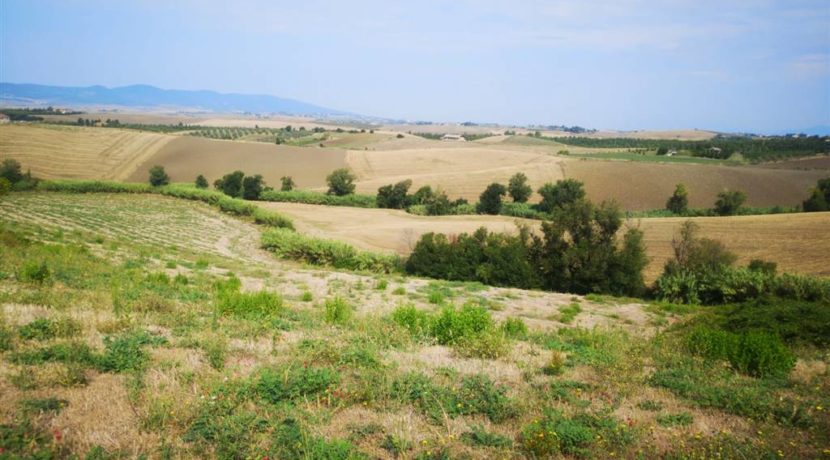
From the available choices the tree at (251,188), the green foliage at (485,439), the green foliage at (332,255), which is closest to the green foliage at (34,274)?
the green foliage at (485,439)

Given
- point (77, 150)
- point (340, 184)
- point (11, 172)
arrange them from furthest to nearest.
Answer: point (77, 150), point (340, 184), point (11, 172)

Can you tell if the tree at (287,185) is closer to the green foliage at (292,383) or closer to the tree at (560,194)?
the tree at (560,194)

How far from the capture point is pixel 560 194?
70.1 m

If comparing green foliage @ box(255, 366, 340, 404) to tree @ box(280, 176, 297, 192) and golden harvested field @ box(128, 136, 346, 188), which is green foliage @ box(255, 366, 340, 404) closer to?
tree @ box(280, 176, 297, 192)

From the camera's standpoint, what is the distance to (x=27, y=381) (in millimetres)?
6383

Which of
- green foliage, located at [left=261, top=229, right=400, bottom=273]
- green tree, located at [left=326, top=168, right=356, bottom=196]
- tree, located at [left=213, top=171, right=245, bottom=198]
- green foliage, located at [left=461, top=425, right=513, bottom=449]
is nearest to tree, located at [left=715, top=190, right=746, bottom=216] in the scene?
green foliage, located at [left=261, top=229, right=400, bottom=273]

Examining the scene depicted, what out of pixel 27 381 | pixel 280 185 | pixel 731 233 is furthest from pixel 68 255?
pixel 280 185

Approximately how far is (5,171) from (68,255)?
55.6 m

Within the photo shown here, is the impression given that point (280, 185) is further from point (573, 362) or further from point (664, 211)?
point (573, 362)

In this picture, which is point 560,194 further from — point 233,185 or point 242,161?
point 242,161

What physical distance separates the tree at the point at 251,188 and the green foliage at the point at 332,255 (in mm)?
37991

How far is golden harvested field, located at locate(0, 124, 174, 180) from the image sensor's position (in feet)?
247

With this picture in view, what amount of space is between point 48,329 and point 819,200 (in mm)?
79020

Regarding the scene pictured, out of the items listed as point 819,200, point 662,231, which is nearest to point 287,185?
point 662,231
